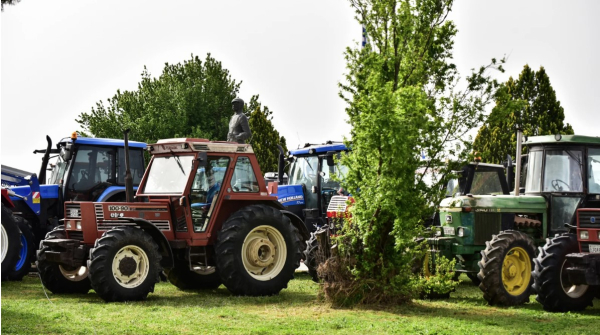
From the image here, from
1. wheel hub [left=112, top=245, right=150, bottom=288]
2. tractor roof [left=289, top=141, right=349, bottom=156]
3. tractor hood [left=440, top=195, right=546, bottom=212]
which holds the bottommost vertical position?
wheel hub [left=112, top=245, right=150, bottom=288]

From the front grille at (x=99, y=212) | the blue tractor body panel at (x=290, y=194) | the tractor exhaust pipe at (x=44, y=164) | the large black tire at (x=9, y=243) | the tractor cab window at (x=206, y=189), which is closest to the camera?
the front grille at (x=99, y=212)

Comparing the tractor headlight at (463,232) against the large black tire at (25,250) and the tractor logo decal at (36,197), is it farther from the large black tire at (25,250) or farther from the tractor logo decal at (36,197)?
the tractor logo decal at (36,197)

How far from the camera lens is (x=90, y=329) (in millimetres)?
9281

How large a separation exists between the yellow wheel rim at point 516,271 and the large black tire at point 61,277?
20.2 feet

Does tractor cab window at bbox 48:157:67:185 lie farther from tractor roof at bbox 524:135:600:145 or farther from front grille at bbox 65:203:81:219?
tractor roof at bbox 524:135:600:145

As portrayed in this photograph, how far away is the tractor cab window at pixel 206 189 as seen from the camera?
42.2 ft

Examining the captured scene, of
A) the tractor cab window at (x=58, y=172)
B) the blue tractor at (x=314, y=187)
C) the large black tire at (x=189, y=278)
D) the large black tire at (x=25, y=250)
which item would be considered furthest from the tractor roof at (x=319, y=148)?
the large black tire at (x=25, y=250)

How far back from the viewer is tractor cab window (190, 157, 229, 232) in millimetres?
12875

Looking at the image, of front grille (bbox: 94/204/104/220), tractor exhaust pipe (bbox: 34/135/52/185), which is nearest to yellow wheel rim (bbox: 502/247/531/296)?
front grille (bbox: 94/204/104/220)

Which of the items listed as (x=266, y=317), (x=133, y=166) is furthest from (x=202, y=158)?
(x=133, y=166)

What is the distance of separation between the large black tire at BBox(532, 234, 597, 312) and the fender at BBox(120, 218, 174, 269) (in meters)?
5.05

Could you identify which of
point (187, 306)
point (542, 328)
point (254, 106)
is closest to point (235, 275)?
point (187, 306)

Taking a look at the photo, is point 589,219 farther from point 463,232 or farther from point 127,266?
point 127,266

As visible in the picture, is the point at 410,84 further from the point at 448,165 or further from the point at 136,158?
the point at 136,158
